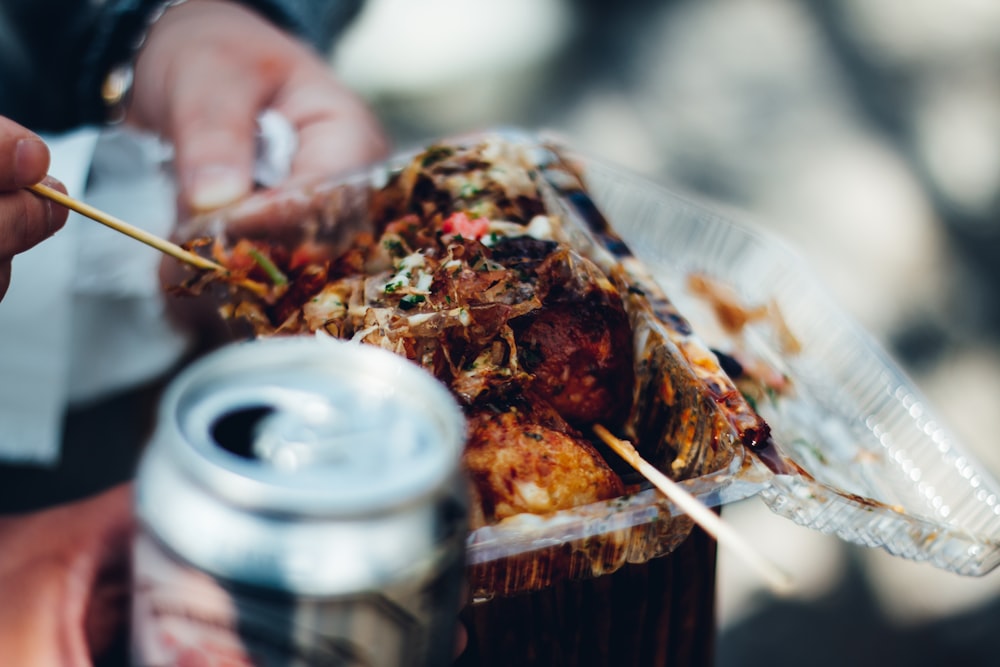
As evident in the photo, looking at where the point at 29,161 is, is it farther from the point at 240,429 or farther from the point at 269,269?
the point at 240,429

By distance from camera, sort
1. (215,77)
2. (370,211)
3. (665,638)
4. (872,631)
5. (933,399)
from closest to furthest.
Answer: (665,638)
(370,211)
(215,77)
(872,631)
(933,399)

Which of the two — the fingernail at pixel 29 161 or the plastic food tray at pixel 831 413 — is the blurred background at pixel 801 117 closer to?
the plastic food tray at pixel 831 413

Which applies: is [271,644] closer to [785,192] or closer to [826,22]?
[785,192]

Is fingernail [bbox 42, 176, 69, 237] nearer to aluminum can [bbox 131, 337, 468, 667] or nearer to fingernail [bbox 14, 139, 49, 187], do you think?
fingernail [bbox 14, 139, 49, 187]

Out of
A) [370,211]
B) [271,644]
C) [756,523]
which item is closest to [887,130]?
[756,523]

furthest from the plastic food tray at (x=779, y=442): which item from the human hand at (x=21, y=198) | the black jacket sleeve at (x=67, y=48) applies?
the black jacket sleeve at (x=67, y=48)

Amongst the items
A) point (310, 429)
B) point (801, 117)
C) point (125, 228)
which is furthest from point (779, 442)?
point (801, 117)

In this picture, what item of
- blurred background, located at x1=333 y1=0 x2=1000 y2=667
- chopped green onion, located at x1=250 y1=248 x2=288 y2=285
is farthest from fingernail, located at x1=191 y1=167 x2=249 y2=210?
blurred background, located at x1=333 y1=0 x2=1000 y2=667
